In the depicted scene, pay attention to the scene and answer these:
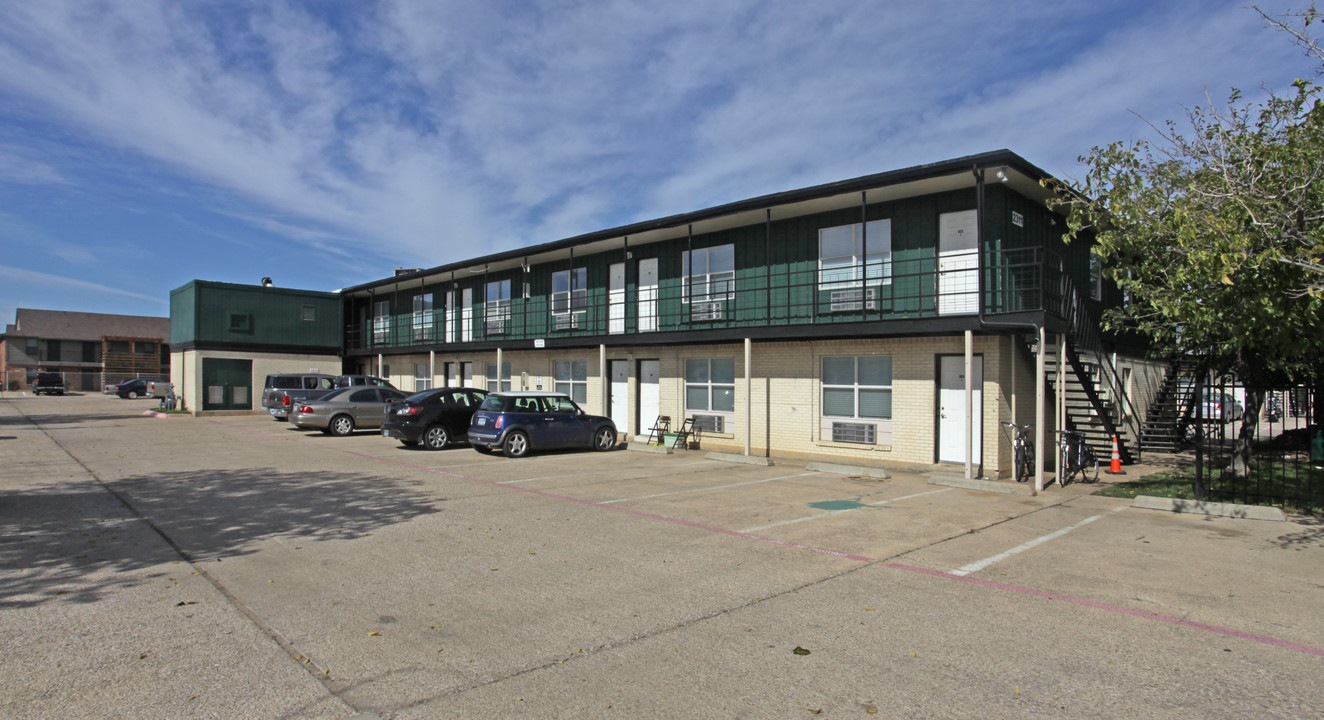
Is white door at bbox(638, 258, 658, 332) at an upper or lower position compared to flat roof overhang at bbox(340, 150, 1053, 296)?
lower

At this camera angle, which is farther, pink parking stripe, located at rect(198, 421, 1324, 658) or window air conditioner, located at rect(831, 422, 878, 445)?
window air conditioner, located at rect(831, 422, 878, 445)

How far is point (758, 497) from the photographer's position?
11.1 metres

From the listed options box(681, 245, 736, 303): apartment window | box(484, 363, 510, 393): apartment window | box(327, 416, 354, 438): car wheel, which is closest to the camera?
box(681, 245, 736, 303): apartment window

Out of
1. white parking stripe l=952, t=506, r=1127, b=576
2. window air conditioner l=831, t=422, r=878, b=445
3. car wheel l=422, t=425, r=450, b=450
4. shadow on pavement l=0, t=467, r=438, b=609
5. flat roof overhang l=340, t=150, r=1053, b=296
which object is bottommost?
white parking stripe l=952, t=506, r=1127, b=576

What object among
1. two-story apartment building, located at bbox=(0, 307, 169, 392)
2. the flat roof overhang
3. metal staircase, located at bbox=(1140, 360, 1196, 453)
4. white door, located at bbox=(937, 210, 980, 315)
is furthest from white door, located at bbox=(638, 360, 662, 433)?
two-story apartment building, located at bbox=(0, 307, 169, 392)

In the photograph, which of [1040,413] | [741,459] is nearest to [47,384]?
[741,459]

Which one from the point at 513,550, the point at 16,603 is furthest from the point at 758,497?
the point at 16,603

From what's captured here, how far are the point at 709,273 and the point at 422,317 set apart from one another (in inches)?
588

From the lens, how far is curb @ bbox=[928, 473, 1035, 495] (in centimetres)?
1206

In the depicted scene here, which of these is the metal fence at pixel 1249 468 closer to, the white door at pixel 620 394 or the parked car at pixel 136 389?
the white door at pixel 620 394

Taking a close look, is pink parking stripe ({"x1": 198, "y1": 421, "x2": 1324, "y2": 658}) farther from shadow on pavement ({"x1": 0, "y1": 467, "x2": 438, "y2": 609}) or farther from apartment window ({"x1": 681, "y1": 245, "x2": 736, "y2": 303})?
apartment window ({"x1": 681, "y1": 245, "x2": 736, "y2": 303})

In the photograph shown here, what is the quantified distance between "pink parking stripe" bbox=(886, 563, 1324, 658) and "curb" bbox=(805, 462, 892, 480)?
6.69 meters

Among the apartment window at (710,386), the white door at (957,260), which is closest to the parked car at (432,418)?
the apartment window at (710,386)

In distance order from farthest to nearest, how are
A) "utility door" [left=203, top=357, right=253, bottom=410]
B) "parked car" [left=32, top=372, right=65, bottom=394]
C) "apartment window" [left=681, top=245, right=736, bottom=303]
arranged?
1. "parked car" [left=32, top=372, right=65, bottom=394]
2. "utility door" [left=203, top=357, right=253, bottom=410]
3. "apartment window" [left=681, top=245, right=736, bottom=303]
